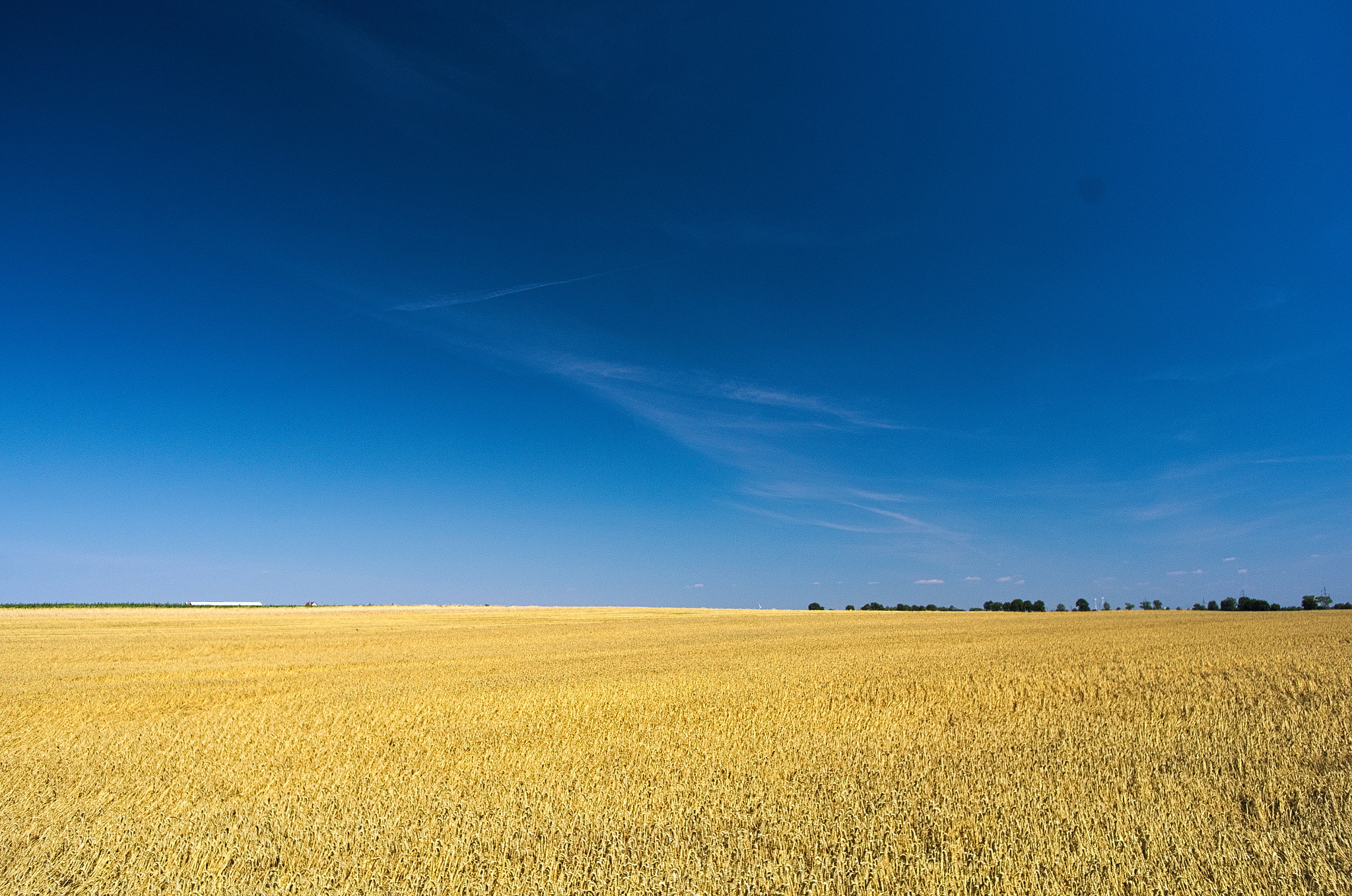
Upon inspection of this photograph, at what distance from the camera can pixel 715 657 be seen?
1916 centimetres

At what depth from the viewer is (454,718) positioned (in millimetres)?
10148

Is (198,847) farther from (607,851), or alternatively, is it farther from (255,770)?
(607,851)

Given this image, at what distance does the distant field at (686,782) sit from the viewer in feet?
16.0

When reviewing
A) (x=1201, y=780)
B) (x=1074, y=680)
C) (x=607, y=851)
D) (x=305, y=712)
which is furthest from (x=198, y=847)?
(x=1074, y=680)

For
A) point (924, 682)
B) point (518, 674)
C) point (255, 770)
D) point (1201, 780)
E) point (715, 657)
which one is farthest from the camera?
point (715, 657)

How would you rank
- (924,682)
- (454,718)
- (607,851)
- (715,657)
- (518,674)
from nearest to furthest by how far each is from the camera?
(607,851), (454,718), (924,682), (518,674), (715,657)

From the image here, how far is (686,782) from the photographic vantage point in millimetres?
6797

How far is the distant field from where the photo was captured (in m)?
4.87

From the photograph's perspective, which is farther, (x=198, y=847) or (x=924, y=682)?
(x=924, y=682)

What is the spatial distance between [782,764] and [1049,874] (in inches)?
125

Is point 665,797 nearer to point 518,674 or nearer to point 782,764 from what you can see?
point 782,764

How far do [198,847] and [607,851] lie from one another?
3.22m

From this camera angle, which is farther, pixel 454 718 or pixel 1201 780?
pixel 454 718

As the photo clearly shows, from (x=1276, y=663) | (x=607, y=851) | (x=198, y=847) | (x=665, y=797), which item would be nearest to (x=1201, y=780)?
(x=665, y=797)
